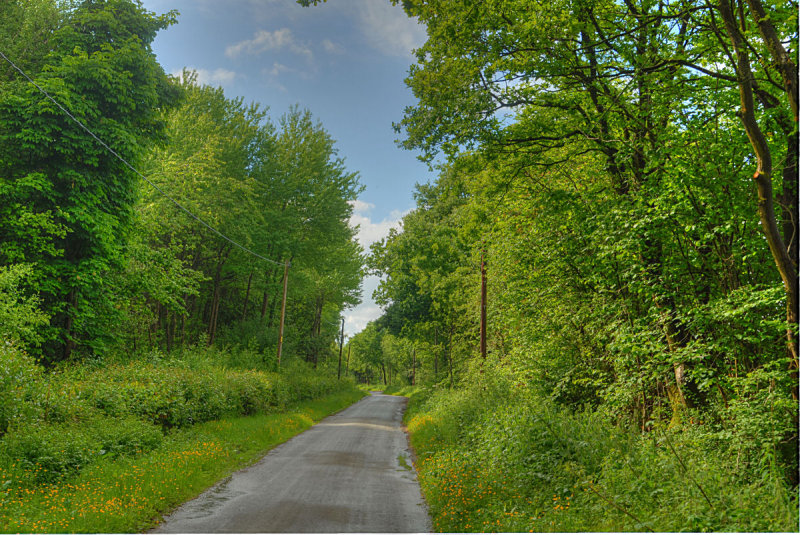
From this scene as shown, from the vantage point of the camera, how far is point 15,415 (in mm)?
8570

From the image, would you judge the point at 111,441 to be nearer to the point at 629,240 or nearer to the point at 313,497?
the point at 313,497

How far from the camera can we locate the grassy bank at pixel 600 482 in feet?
15.3

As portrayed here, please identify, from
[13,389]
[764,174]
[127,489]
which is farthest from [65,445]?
[764,174]

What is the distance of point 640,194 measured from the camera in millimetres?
8531

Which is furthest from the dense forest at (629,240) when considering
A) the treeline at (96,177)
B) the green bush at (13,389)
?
the treeline at (96,177)

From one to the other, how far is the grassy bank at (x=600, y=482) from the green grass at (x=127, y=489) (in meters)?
4.31

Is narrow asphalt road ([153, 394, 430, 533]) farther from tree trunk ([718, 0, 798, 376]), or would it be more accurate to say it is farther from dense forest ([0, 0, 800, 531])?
tree trunk ([718, 0, 798, 376])

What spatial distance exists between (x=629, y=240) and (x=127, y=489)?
9.16m

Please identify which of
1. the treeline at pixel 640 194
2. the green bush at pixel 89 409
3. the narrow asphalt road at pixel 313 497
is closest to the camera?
the treeline at pixel 640 194

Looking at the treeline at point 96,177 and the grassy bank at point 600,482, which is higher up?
the treeline at point 96,177

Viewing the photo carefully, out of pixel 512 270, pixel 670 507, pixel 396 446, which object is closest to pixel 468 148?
pixel 512 270

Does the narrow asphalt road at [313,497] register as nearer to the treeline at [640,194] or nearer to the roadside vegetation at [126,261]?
the roadside vegetation at [126,261]

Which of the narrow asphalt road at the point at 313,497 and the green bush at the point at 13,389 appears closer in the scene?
the narrow asphalt road at the point at 313,497

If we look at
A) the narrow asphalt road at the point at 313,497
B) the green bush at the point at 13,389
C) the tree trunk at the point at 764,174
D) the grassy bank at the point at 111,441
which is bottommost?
the narrow asphalt road at the point at 313,497
